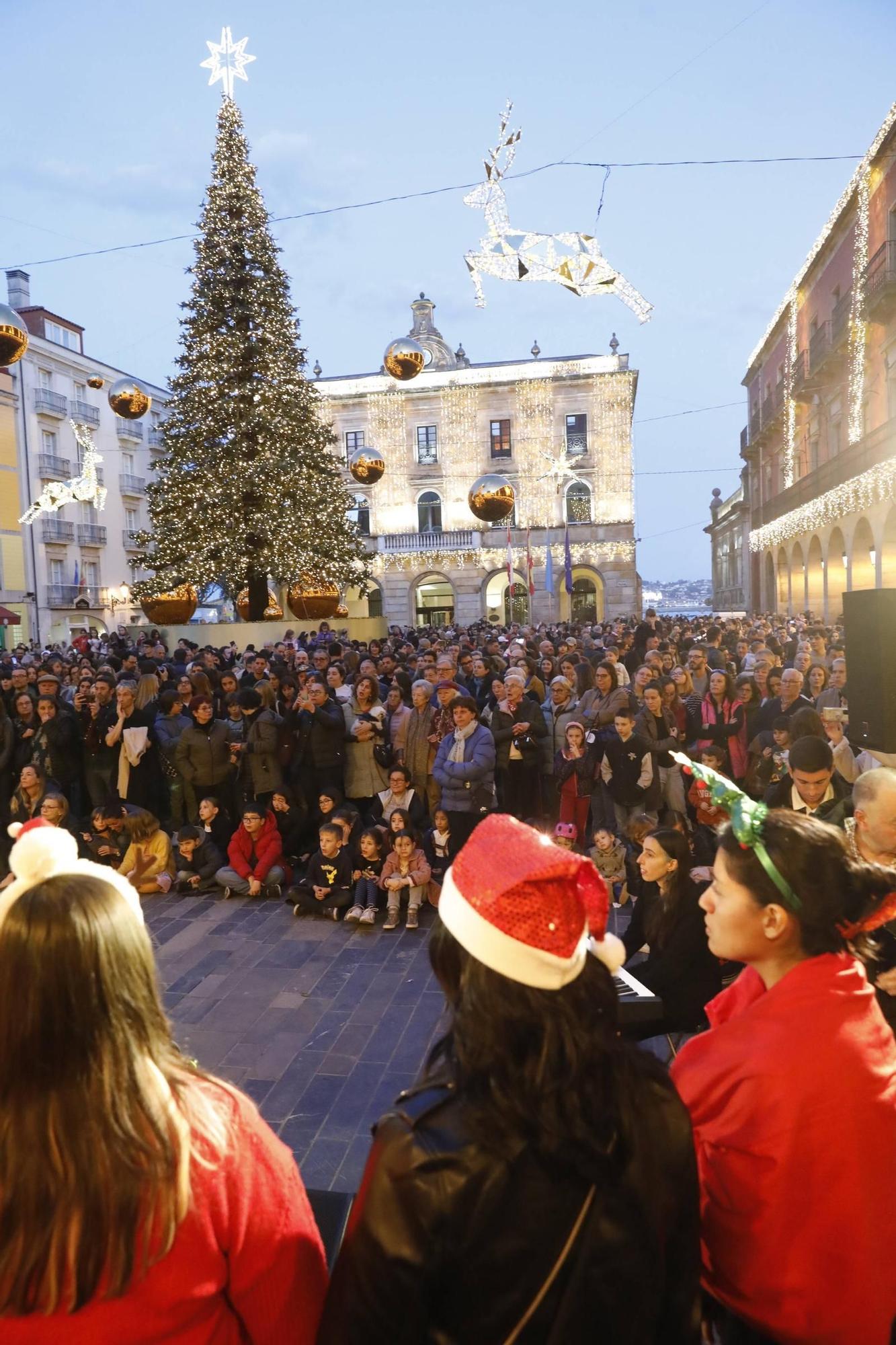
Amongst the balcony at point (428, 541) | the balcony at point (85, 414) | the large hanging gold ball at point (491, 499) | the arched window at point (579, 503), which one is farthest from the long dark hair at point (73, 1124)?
the arched window at point (579, 503)

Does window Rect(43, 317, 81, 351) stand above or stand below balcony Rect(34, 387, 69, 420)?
above

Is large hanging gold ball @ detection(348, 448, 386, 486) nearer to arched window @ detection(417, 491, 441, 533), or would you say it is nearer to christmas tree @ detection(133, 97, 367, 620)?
christmas tree @ detection(133, 97, 367, 620)

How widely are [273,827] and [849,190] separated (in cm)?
2450

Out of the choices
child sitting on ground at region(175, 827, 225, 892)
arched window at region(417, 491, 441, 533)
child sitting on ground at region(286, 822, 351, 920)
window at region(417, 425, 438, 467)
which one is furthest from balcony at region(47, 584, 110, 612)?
child sitting on ground at region(286, 822, 351, 920)

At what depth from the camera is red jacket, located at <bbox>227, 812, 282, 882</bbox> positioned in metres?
6.71

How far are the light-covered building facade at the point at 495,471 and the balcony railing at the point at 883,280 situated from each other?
18.7 meters

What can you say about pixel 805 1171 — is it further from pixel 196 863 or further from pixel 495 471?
pixel 495 471

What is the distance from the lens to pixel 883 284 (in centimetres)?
1858

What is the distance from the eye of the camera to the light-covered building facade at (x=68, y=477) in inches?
1254

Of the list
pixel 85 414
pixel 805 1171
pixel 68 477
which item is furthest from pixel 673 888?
pixel 85 414

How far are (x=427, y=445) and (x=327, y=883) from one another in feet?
120

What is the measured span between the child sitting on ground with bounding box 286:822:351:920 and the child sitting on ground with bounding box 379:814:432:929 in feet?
0.98

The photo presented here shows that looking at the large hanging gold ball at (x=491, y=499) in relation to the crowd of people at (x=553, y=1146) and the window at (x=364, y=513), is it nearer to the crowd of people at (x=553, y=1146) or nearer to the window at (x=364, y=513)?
the crowd of people at (x=553, y=1146)

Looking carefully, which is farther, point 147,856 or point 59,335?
point 59,335
